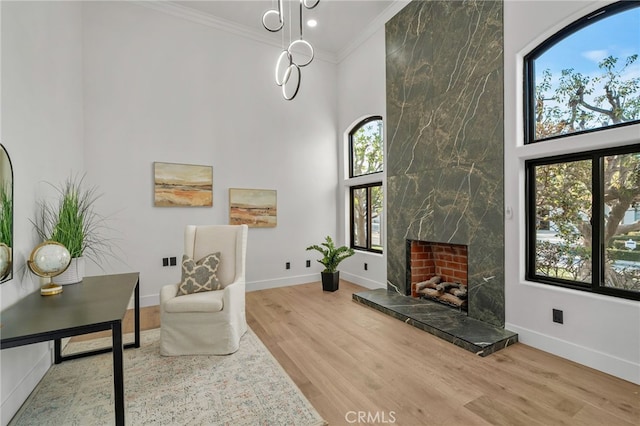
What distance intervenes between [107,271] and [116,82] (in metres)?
2.53

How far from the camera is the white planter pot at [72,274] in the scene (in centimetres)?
235

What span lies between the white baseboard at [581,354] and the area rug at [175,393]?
2188 mm

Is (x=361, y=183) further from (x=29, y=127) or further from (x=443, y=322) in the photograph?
(x=29, y=127)

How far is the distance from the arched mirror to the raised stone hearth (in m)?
3.40

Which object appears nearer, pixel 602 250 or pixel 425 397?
pixel 425 397

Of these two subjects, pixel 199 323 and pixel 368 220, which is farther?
pixel 368 220

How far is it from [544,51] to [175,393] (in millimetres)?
4301

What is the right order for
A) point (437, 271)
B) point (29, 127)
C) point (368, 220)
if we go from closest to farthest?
point (29, 127)
point (437, 271)
point (368, 220)

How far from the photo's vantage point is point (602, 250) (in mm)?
2439

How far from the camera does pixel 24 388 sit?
2020mm

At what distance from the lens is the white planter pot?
2348mm

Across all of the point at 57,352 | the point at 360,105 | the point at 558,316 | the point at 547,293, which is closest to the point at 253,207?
the point at 360,105

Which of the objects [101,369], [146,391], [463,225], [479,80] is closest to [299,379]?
[146,391]

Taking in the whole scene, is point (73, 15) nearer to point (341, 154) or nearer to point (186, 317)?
point (186, 317)
